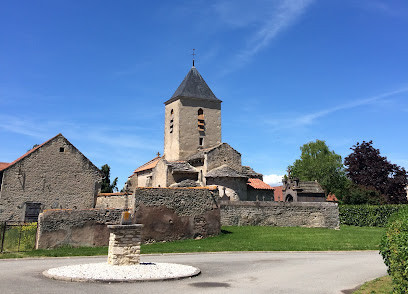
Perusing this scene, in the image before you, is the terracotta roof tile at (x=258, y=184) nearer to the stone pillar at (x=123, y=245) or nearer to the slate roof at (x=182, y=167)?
the slate roof at (x=182, y=167)

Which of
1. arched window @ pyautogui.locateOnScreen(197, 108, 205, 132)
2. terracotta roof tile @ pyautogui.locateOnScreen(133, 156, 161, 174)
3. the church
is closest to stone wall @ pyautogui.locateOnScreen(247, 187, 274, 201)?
the church

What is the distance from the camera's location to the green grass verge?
8.17 meters

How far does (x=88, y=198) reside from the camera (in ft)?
92.2

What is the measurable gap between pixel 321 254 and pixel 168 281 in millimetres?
9095

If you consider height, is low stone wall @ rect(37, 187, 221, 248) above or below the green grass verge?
above

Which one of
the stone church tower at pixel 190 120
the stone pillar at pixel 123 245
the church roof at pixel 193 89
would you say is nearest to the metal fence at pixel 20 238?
the stone pillar at pixel 123 245

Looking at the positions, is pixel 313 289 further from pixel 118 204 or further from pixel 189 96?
pixel 189 96

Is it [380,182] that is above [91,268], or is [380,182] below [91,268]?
above

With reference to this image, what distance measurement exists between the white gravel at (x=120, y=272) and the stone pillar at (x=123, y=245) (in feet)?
0.77

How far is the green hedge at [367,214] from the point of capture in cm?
3091

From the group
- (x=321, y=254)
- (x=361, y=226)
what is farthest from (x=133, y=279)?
(x=361, y=226)

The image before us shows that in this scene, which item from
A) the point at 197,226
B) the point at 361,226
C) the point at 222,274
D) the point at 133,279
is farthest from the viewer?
the point at 361,226

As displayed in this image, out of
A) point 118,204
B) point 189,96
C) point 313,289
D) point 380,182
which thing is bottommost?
point 313,289

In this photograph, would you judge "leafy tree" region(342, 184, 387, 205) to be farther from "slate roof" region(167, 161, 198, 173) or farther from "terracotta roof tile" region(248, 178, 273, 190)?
"slate roof" region(167, 161, 198, 173)
